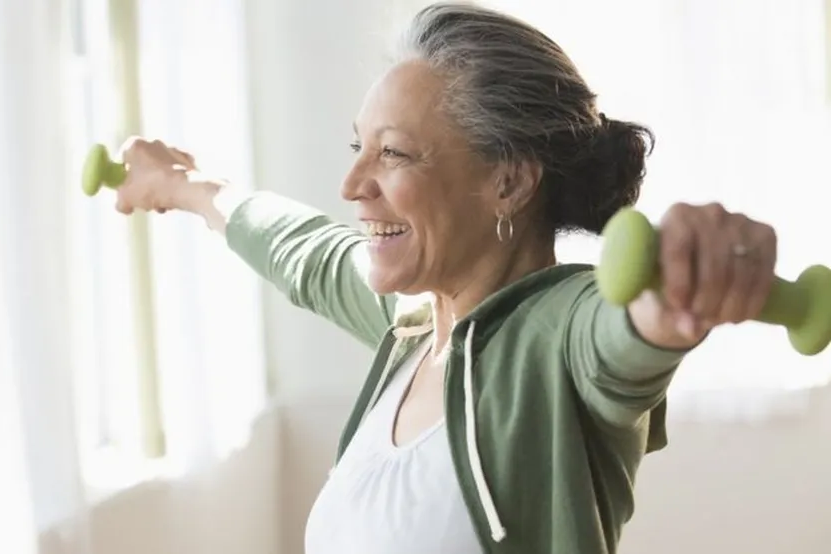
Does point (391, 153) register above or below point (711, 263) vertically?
above

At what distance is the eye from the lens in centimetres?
112

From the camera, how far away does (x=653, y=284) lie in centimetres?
63

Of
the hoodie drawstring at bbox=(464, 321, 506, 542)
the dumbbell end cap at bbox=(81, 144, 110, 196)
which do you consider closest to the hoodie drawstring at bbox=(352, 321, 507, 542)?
the hoodie drawstring at bbox=(464, 321, 506, 542)

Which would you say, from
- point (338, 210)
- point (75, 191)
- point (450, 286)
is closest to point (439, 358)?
point (450, 286)

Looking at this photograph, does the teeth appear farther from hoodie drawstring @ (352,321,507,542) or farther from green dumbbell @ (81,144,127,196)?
green dumbbell @ (81,144,127,196)

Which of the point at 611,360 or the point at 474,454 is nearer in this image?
the point at 611,360

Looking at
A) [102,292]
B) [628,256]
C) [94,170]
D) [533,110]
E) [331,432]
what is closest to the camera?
[628,256]

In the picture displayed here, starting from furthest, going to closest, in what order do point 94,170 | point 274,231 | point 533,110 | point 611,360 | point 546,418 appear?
point 274,231, point 94,170, point 533,110, point 546,418, point 611,360

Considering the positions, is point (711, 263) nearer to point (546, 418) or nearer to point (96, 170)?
point (546, 418)

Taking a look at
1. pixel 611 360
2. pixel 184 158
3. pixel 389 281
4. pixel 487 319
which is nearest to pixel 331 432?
pixel 184 158

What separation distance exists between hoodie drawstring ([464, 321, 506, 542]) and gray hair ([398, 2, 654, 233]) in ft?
0.71

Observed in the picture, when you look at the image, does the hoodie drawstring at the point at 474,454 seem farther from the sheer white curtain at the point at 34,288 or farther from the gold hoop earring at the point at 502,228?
the sheer white curtain at the point at 34,288

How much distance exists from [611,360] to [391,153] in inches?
16.1

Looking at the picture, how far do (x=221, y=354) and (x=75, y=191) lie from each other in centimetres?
64
